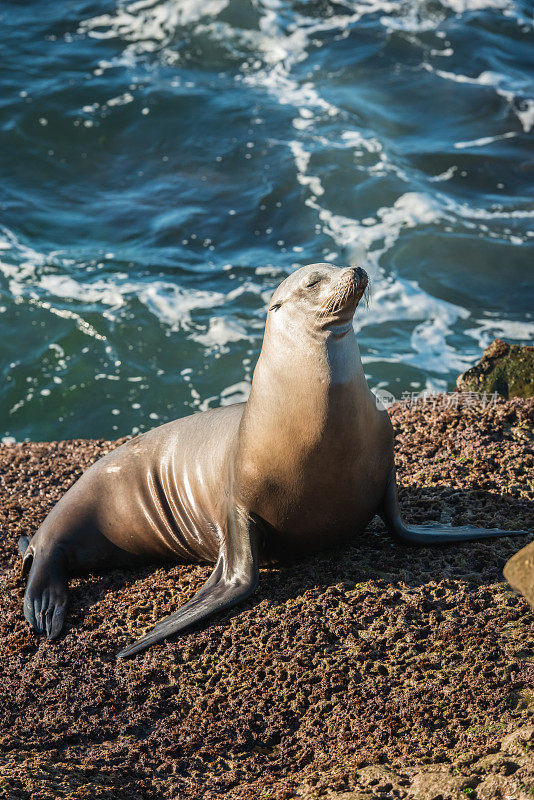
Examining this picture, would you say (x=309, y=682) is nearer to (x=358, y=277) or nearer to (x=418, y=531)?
(x=418, y=531)

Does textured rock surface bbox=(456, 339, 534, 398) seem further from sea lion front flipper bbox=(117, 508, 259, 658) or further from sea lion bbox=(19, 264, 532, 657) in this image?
sea lion front flipper bbox=(117, 508, 259, 658)

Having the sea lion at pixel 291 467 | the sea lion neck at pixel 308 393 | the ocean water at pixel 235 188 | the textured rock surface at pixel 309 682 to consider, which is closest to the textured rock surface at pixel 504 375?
the textured rock surface at pixel 309 682

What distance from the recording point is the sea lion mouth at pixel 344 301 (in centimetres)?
404

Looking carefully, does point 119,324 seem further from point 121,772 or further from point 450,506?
point 121,772

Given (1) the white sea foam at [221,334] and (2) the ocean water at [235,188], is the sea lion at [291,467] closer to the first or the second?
(2) the ocean water at [235,188]

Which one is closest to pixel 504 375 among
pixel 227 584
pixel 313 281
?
pixel 313 281

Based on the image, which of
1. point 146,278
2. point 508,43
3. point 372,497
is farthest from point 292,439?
point 508,43

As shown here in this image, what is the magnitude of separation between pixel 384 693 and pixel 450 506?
1621 mm

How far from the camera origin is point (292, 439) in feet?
14.2

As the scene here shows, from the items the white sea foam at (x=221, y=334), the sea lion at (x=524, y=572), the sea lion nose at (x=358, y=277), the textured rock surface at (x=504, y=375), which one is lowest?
the white sea foam at (x=221, y=334)

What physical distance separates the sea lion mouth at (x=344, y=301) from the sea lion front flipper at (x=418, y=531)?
34.0 inches

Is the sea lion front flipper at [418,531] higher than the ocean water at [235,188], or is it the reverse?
the sea lion front flipper at [418,531]

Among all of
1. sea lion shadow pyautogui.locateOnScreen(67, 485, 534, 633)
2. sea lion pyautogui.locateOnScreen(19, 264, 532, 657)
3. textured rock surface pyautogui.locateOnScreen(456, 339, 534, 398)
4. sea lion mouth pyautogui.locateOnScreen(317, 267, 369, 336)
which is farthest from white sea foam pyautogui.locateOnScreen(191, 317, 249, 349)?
sea lion mouth pyautogui.locateOnScreen(317, 267, 369, 336)

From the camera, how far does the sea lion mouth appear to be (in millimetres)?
4039
